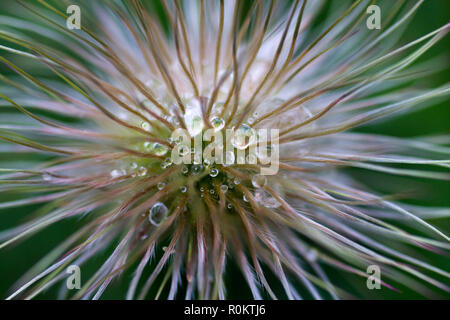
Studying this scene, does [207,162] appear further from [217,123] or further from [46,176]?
[46,176]

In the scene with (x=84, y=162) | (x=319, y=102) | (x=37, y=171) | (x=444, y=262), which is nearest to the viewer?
(x=37, y=171)

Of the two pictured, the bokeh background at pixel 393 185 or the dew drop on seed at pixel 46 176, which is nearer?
the dew drop on seed at pixel 46 176

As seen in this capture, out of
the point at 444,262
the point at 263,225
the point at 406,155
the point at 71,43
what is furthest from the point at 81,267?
the point at 444,262

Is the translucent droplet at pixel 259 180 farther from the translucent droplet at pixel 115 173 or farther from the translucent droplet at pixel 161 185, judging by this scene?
the translucent droplet at pixel 115 173

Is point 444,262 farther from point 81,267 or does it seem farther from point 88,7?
point 88,7

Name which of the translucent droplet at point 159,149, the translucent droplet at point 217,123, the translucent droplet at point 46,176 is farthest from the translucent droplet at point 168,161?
the translucent droplet at point 46,176

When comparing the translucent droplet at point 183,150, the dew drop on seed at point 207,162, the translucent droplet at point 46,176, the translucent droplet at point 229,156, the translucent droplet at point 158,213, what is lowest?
the translucent droplet at point 158,213

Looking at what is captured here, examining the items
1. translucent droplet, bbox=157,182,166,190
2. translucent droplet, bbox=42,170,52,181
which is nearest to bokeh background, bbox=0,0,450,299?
translucent droplet, bbox=42,170,52,181
